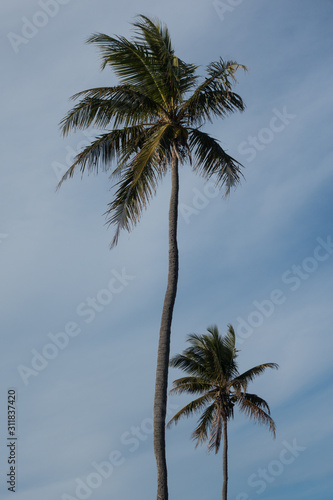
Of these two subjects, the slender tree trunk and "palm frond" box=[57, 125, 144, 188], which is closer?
"palm frond" box=[57, 125, 144, 188]

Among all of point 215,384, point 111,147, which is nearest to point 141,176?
point 111,147

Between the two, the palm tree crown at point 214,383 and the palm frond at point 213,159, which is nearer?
the palm frond at point 213,159

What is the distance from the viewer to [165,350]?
47.0 ft

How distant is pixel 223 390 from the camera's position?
34094 millimetres

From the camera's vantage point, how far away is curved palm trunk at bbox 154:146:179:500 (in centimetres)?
1315

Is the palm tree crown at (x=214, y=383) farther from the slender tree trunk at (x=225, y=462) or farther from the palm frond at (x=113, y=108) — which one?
the palm frond at (x=113, y=108)

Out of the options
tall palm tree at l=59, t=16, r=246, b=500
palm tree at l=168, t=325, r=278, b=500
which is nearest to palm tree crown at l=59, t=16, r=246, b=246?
tall palm tree at l=59, t=16, r=246, b=500

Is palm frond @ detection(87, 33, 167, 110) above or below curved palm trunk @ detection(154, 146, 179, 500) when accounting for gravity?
above

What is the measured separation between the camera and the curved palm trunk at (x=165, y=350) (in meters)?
13.1

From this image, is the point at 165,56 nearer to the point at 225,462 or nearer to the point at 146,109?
the point at 146,109

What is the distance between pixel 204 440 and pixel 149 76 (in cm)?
2219

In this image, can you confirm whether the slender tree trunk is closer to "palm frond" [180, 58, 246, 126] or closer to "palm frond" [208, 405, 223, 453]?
"palm frond" [208, 405, 223, 453]

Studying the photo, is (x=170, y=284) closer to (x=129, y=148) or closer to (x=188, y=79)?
(x=129, y=148)

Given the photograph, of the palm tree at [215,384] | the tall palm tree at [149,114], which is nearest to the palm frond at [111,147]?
the tall palm tree at [149,114]
